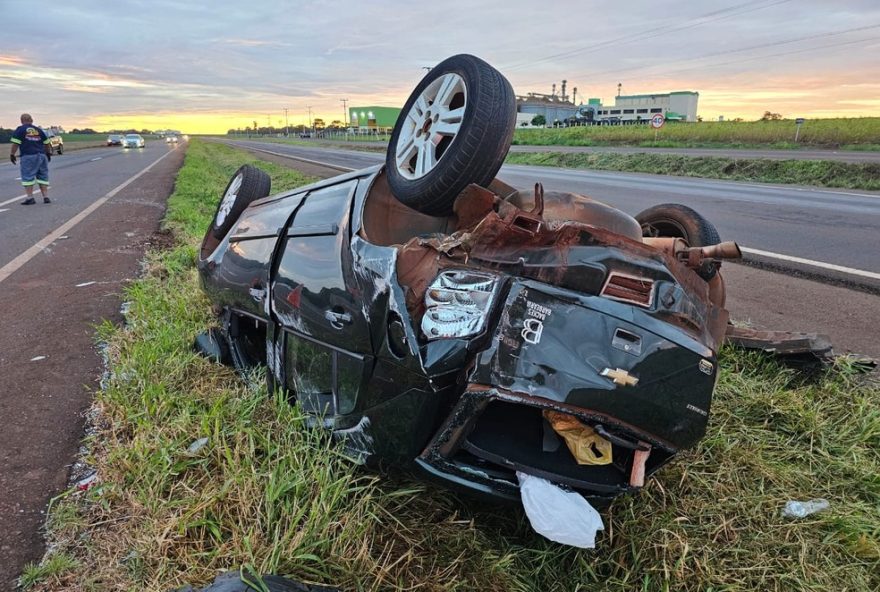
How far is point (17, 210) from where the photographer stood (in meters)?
10.8

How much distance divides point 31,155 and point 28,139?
0.44m

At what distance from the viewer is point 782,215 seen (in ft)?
29.0

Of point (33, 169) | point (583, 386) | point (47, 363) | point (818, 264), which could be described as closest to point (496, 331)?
point (583, 386)

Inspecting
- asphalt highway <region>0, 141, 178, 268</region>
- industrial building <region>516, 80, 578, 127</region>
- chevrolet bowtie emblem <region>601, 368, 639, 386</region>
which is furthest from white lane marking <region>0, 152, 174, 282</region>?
industrial building <region>516, 80, 578, 127</region>

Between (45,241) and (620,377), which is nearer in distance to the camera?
(620,377)

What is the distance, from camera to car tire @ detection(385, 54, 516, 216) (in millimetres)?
2426

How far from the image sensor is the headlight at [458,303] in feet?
6.06

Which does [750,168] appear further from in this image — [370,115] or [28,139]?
[370,115]

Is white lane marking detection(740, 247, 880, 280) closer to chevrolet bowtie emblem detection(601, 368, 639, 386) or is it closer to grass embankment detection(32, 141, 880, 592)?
grass embankment detection(32, 141, 880, 592)

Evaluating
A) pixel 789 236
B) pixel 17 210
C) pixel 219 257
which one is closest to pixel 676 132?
pixel 789 236

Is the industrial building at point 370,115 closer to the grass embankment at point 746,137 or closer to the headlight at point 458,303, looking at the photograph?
the grass embankment at point 746,137

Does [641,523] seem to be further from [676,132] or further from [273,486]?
[676,132]

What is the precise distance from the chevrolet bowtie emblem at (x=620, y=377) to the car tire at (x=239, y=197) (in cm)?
300

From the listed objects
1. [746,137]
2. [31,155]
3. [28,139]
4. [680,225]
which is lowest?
[680,225]
